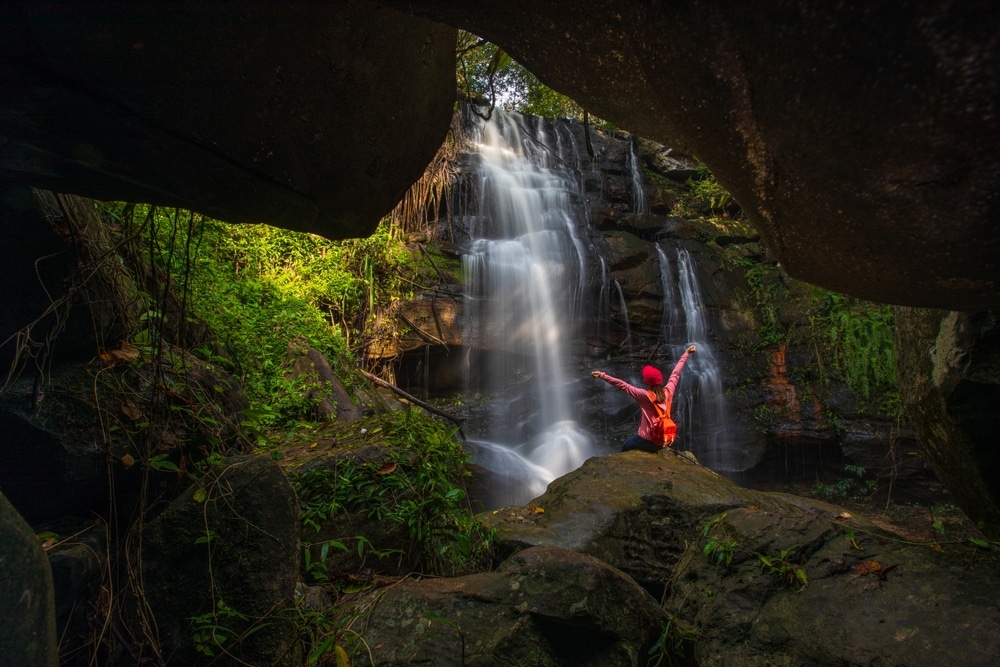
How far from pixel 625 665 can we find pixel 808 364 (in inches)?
390

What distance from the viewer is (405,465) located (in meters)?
3.69

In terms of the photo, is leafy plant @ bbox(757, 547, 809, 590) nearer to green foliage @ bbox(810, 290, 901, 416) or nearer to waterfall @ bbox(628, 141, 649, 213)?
green foliage @ bbox(810, 290, 901, 416)

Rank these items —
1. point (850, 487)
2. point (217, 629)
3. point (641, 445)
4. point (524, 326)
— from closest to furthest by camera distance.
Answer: point (217, 629) < point (641, 445) < point (850, 487) < point (524, 326)

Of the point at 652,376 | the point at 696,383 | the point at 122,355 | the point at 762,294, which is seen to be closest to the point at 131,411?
the point at 122,355

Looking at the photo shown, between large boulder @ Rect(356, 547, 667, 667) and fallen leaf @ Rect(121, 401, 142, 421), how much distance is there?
1.51m

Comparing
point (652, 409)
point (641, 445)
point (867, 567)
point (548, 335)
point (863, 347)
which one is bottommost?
point (641, 445)

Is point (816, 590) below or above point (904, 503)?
above

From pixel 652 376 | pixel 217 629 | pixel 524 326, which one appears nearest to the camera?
pixel 217 629

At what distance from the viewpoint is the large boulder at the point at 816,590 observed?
2.40m

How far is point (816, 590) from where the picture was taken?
9.49 feet

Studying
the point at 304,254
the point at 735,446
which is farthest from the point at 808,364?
the point at 304,254

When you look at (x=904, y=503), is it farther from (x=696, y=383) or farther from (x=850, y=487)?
(x=696, y=383)

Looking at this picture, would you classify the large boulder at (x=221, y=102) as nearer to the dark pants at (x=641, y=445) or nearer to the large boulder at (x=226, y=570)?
the large boulder at (x=226, y=570)

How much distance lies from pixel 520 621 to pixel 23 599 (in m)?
→ 1.83
